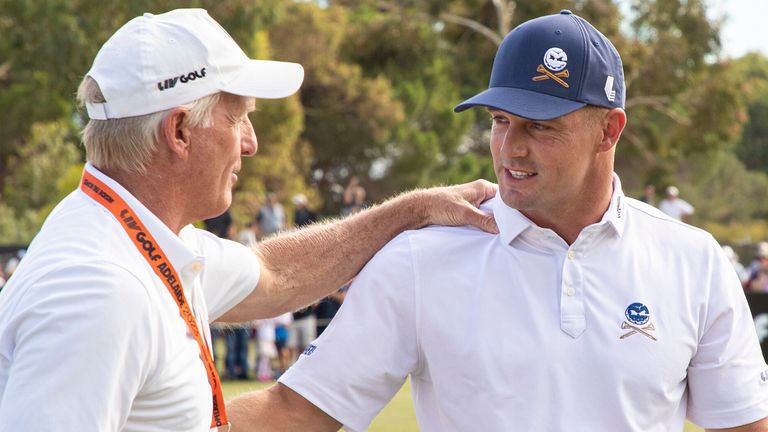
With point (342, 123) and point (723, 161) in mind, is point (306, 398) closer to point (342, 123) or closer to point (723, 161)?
point (342, 123)

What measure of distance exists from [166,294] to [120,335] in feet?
0.88

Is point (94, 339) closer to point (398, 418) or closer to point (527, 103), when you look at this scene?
point (527, 103)

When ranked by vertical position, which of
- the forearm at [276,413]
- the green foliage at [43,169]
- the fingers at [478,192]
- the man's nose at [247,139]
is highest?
the man's nose at [247,139]

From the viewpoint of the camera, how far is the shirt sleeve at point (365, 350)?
3.48 metres

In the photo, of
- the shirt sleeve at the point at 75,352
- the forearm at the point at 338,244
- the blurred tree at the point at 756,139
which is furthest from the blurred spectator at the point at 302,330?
the blurred tree at the point at 756,139

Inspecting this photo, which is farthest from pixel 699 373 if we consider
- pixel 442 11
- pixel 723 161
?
pixel 723 161

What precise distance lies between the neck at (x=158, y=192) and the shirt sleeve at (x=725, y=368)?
1.53 m

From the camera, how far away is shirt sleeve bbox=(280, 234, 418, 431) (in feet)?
11.4

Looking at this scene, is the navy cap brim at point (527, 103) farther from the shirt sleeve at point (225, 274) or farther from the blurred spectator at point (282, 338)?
the blurred spectator at point (282, 338)

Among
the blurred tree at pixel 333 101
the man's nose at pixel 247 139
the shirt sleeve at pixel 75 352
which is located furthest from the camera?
the blurred tree at pixel 333 101

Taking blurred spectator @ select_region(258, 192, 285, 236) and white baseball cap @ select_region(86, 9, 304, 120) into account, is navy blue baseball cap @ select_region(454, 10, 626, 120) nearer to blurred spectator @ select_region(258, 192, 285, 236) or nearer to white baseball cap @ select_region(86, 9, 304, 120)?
white baseball cap @ select_region(86, 9, 304, 120)

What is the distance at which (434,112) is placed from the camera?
47219 mm

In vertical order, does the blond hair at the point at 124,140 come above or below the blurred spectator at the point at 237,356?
above

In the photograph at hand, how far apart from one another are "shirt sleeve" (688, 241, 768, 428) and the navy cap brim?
0.66 meters
